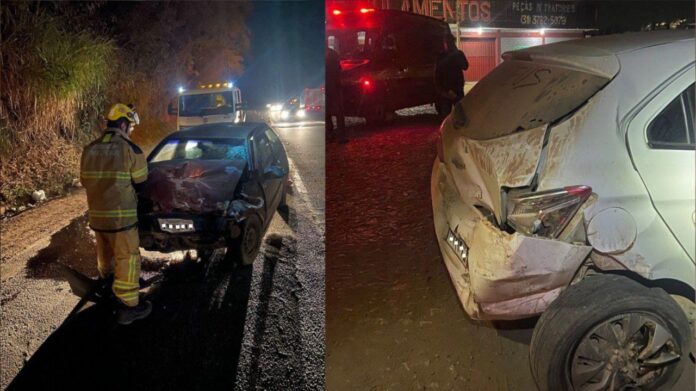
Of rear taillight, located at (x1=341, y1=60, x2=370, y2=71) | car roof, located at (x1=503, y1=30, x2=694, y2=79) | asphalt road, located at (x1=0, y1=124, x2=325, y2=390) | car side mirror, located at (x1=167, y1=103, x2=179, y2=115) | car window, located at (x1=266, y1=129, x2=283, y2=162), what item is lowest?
asphalt road, located at (x1=0, y1=124, x2=325, y2=390)

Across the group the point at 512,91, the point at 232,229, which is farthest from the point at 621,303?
the point at 232,229

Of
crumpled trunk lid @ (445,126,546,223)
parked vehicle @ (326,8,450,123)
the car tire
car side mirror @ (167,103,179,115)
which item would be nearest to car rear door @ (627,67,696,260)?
crumpled trunk lid @ (445,126,546,223)

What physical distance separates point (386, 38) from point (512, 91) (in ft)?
19.1

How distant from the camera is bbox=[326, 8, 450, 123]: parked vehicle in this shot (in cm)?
827

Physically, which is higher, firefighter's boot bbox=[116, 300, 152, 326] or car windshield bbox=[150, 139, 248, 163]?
car windshield bbox=[150, 139, 248, 163]

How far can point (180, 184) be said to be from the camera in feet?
14.0

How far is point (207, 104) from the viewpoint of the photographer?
10.3 m

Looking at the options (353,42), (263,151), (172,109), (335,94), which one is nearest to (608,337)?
(263,151)

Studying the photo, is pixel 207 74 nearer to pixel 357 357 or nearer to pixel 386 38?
pixel 386 38

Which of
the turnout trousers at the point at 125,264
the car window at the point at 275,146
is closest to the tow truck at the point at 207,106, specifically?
the car window at the point at 275,146

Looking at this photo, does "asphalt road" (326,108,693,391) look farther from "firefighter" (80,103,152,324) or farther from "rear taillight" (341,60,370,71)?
"rear taillight" (341,60,370,71)

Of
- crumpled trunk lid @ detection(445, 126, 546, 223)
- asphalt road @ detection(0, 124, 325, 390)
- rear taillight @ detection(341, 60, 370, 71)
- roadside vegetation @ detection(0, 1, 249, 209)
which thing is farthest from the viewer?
rear taillight @ detection(341, 60, 370, 71)

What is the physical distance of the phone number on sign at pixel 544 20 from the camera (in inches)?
775

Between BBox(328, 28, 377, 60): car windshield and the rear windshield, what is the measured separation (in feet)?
17.4
